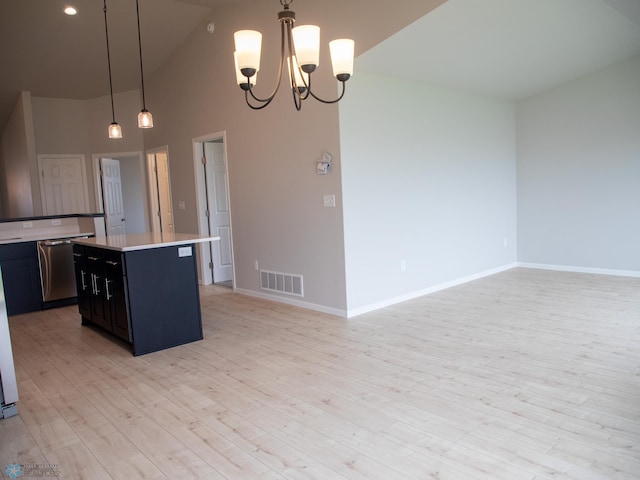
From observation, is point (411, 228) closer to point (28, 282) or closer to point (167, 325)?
point (167, 325)

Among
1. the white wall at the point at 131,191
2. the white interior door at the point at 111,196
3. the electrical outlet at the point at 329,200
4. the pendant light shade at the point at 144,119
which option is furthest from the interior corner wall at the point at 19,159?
the electrical outlet at the point at 329,200

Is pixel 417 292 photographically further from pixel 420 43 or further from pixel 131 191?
pixel 131 191

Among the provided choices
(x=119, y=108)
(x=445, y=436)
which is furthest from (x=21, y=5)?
(x=445, y=436)

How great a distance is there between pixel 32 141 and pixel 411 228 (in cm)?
585

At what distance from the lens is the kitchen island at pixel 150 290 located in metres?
3.71

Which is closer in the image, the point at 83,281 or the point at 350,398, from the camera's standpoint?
the point at 350,398

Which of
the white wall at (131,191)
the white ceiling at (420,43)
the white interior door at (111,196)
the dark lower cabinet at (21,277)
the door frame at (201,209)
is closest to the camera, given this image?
the white ceiling at (420,43)

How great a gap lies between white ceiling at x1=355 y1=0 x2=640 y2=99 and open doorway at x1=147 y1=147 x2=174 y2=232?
14.1 ft

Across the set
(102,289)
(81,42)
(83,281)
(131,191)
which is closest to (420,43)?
(102,289)

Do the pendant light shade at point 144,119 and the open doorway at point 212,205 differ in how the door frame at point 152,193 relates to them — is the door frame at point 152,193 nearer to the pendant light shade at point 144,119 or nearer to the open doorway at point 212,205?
the open doorway at point 212,205

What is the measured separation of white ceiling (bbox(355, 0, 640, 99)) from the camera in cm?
396
